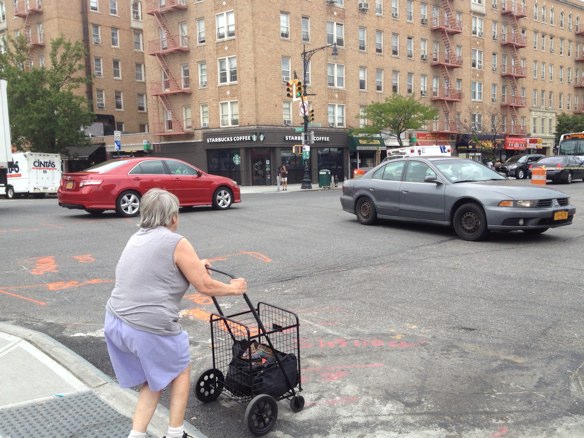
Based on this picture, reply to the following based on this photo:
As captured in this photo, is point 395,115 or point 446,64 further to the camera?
point 446,64

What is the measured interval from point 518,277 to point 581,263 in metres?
1.46

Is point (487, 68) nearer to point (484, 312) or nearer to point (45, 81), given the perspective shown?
point (45, 81)

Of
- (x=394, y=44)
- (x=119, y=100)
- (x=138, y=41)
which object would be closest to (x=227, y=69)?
(x=394, y=44)

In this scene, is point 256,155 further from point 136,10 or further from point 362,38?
point 136,10

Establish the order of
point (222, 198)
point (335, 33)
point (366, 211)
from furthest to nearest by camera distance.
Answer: point (335, 33)
point (222, 198)
point (366, 211)

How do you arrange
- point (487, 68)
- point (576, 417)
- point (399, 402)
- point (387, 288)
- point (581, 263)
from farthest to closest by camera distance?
point (487, 68), point (581, 263), point (387, 288), point (399, 402), point (576, 417)

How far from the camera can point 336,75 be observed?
4219 cm

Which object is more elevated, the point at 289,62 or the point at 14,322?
the point at 289,62

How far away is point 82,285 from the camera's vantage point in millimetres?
6957

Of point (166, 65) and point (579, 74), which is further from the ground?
point (579, 74)

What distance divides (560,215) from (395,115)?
3172 centimetres

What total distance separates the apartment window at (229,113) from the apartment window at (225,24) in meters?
4.72

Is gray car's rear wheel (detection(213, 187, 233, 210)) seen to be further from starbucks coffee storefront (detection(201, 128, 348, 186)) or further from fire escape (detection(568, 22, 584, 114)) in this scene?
fire escape (detection(568, 22, 584, 114))

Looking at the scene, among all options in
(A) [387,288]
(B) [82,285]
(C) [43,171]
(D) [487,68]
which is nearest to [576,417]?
(A) [387,288]
